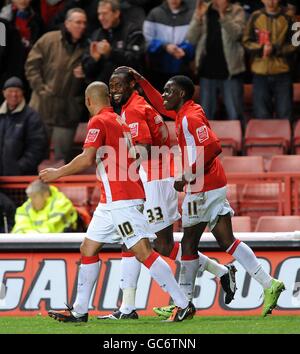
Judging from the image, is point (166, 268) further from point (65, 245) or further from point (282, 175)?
point (282, 175)

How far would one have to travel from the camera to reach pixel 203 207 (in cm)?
1077

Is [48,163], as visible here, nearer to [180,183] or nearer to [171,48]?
[171,48]

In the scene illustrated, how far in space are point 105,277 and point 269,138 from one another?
3.97 m

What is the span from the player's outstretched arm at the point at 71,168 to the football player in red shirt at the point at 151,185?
0.72 metres

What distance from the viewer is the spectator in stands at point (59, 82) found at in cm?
1580

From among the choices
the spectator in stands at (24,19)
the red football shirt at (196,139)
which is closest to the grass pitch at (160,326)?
the red football shirt at (196,139)

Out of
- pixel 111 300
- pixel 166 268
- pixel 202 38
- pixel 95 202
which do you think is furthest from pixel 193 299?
pixel 202 38

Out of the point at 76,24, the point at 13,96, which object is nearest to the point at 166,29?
the point at 76,24

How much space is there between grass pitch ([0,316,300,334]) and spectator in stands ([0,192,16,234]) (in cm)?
323

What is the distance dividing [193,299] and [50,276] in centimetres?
137

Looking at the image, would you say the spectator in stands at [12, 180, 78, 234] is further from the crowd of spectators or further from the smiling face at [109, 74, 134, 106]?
the smiling face at [109, 74, 134, 106]

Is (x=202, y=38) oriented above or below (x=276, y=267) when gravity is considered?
above

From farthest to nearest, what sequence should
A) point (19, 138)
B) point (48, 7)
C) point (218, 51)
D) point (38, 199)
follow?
point (48, 7) → point (218, 51) → point (19, 138) → point (38, 199)

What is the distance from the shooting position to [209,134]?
10.6 metres
